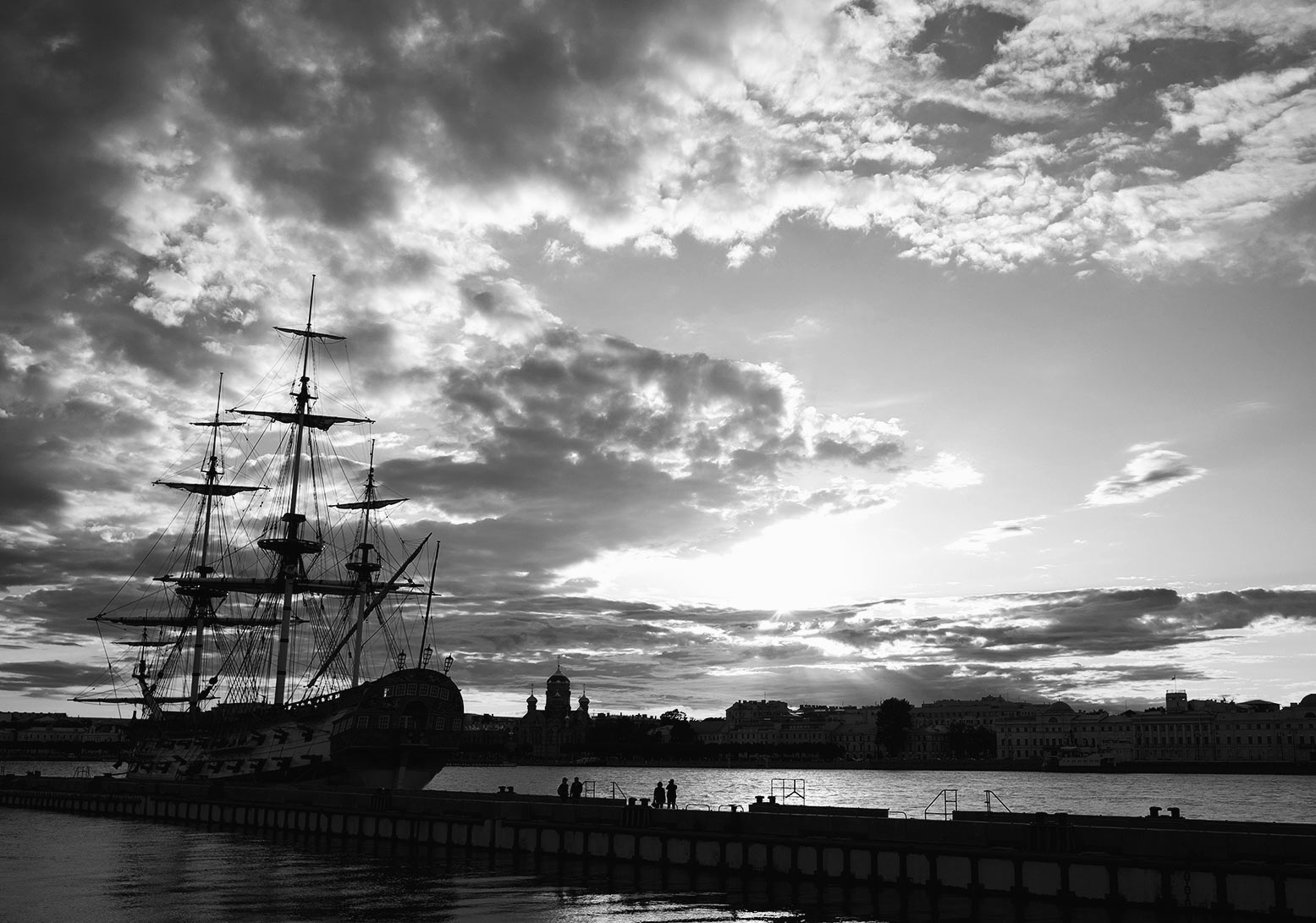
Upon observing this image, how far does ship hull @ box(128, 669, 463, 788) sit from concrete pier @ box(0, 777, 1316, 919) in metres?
13.5

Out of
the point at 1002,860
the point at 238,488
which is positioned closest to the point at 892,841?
the point at 1002,860

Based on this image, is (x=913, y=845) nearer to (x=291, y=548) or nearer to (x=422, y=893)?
(x=422, y=893)

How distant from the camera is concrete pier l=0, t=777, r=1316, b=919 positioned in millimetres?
30219

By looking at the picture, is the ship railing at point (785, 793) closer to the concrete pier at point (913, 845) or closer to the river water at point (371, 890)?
the concrete pier at point (913, 845)

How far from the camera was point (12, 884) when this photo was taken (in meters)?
41.4

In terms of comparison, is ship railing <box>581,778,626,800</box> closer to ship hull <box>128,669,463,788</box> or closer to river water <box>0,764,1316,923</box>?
river water <box>0,764,1316,923</box>

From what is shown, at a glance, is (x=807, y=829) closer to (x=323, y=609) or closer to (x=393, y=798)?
(x=393, y=798)

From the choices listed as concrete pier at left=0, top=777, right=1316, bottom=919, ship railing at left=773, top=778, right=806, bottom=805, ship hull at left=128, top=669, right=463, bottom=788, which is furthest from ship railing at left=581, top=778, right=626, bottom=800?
ship hull at left=128, top=669, right=463, bottom=788

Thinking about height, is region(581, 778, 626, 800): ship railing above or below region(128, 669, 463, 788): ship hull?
below

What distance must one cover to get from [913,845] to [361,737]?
4783cm

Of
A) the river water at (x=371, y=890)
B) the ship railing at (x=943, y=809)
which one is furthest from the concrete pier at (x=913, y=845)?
the ship railing at (x=943, y=809)

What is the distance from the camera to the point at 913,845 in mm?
35781

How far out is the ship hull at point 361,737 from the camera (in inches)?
2965

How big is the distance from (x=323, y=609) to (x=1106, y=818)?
3095 inches
